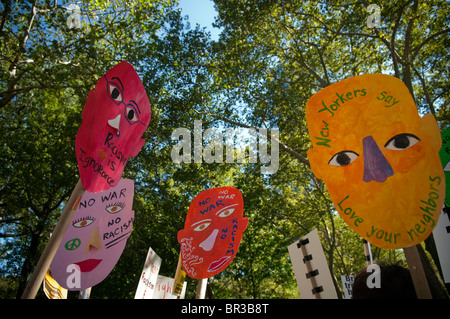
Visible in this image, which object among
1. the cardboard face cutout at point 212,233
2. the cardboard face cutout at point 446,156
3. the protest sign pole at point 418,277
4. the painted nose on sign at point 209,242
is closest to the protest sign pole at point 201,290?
the cardboard face cutout at point 212,233

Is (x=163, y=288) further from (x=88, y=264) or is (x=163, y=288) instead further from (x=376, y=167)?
(x=376, y=167)

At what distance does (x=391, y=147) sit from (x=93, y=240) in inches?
125

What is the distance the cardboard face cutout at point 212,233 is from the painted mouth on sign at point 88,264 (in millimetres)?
1104

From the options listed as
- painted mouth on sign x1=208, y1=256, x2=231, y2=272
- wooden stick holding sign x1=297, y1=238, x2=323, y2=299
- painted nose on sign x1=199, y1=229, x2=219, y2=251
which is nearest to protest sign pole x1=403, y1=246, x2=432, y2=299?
A: wooden stick holding sign x1=297, y1=238, x2=323, y2=299

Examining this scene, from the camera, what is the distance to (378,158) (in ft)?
7.63

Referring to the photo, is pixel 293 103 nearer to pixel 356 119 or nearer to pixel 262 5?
pixel 262 5

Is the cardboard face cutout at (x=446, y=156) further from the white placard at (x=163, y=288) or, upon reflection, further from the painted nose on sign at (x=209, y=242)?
the white placard at (x=163, y=288)

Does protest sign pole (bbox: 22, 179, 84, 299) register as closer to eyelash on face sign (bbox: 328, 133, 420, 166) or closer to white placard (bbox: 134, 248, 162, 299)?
eyelash on face sign (bbox: 328, 133, 420, 166)

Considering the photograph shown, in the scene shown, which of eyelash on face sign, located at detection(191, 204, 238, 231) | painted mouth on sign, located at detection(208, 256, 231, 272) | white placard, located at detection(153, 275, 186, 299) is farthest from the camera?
white placard, located at detection(153, 275, 186, 299)

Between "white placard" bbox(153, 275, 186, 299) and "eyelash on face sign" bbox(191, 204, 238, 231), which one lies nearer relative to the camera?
"eyelash on face sign" bbox(191, 204, 238, 231)

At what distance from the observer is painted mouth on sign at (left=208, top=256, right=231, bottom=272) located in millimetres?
4082

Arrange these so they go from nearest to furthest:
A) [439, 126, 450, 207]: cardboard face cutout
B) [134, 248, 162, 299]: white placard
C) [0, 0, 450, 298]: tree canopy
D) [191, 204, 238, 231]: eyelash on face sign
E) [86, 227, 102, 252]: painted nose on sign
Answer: [439, 126, 450, 207]: cardboard face cutout → [86, 227, 102, 252]: painted nose on sign → [191, 204, 238, 231]: eyelash on face sign → [134, 248, 162, 299]: white placard → [0, 0, 450, 298]: tree canopy

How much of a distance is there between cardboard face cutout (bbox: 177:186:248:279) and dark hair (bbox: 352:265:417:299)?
2463 millimetres
